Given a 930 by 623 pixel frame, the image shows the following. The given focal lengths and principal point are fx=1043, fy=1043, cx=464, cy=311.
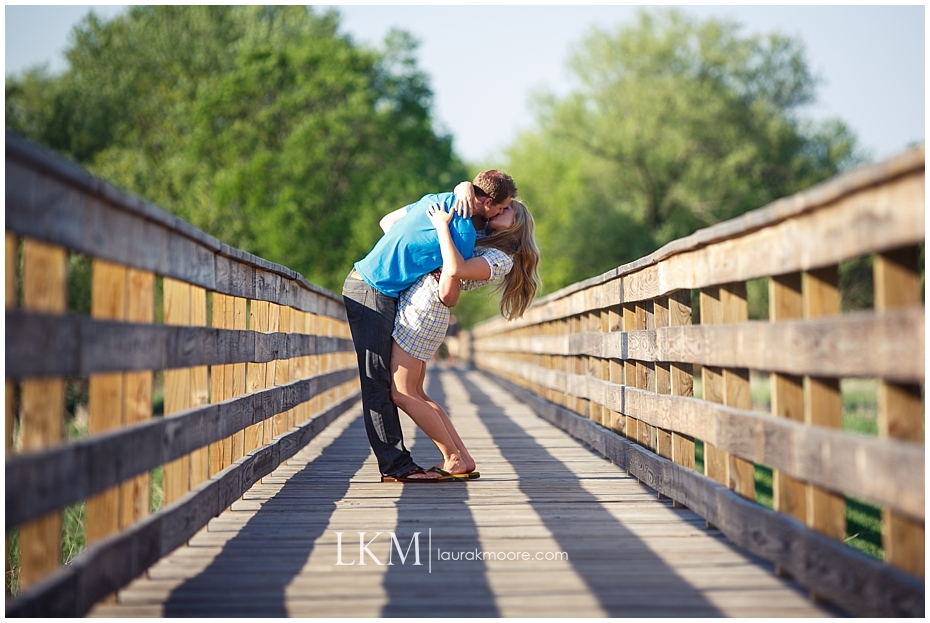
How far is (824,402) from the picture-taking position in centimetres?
274

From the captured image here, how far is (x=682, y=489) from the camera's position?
4188mm

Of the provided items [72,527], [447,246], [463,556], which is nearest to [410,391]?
[447,246]

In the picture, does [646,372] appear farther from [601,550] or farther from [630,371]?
[601,550]

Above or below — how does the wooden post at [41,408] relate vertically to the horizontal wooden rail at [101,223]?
below

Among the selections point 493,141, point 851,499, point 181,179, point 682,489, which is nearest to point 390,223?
point 682,489

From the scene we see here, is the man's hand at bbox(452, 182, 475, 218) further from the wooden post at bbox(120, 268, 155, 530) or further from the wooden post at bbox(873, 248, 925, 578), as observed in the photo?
the wooden post at bbox(873, 248, 925, 578)

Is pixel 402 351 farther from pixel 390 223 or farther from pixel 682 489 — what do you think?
pixel 682 489

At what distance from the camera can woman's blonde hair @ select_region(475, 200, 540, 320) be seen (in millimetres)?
5047

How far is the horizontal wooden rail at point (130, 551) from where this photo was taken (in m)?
2.29

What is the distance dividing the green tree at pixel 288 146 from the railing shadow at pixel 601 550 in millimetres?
23147

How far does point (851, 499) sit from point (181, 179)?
20834 mm

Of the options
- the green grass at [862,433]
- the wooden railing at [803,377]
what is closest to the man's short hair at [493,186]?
the wooden railing at [803,377]

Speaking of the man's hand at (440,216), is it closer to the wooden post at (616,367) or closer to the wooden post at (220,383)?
the wooden post at (220,383)

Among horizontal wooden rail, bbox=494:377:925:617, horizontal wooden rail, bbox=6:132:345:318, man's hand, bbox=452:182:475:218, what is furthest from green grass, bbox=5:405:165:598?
horizontal wooden rail, bbox=494:377:925:617
